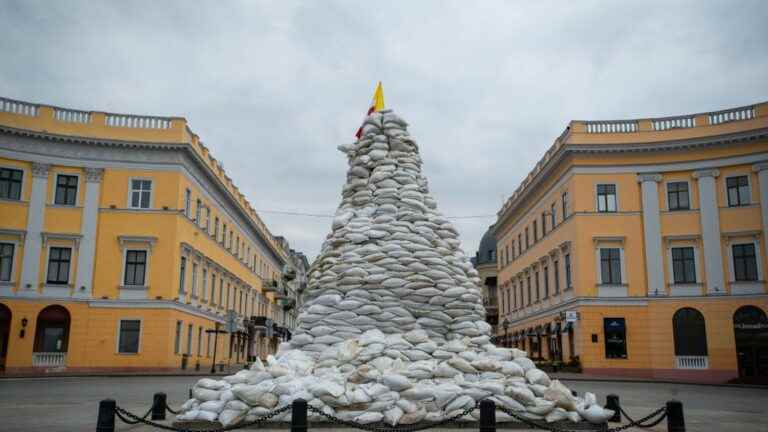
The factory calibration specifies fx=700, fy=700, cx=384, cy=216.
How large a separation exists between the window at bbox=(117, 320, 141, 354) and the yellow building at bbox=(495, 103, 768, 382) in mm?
20317

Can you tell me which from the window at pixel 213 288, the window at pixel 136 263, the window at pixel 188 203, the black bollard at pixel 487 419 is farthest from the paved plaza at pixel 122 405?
the window at pixel 213 288

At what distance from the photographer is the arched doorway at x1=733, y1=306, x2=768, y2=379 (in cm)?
3041

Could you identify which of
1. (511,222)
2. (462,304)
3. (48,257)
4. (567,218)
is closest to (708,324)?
(567,218)

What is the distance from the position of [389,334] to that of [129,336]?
24.4 metres

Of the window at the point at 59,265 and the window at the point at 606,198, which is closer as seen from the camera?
the window at the point at 59,265

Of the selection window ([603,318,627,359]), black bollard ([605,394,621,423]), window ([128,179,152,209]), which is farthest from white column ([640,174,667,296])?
window ([128,179,152,209])

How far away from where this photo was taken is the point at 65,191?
1292 inches

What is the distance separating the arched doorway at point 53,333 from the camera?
31.1 m

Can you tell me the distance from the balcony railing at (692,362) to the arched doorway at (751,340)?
1389mm

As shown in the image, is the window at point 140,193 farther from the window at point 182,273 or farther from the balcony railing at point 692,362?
the balcony railing at point 692,362

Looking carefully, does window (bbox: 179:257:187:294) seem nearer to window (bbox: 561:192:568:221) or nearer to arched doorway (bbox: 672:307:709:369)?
window (bbox: 561:192:568:221)

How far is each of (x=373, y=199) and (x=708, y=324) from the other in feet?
80.0

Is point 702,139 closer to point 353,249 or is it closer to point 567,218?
point 567,218

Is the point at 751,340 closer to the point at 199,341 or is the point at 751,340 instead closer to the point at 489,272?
the point at 199,341
